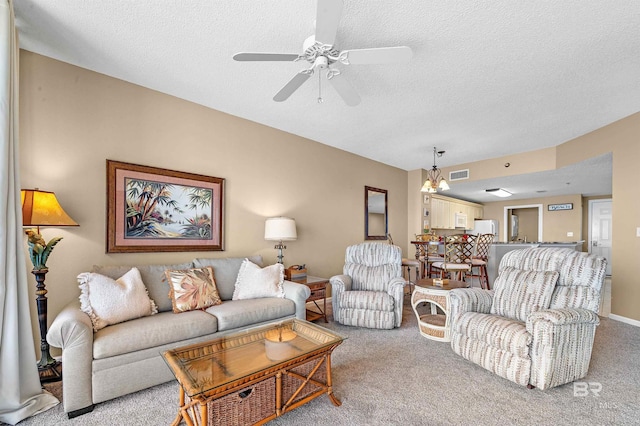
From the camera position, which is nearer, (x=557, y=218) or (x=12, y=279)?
(x=12, y=279)

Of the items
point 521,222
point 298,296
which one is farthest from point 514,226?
point 298,296

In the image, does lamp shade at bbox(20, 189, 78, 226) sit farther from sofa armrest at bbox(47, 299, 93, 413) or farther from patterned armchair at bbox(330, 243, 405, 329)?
patterned armchair at bbox(330, 243, 405, 329)

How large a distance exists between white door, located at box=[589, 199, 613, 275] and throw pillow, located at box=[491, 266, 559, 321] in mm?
7528

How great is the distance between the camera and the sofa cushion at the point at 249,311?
8.45 feet

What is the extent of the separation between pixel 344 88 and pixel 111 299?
241 centimetres

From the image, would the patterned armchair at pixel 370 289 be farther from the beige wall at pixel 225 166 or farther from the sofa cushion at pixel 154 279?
the sofa cushion at pixel 154 279

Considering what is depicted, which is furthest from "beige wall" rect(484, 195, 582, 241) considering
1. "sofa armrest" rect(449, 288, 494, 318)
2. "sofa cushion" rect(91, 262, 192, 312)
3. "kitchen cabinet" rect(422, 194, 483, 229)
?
"sofa cushion" rect(91, 262, 192, 312)

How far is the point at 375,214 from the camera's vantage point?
5727 mm

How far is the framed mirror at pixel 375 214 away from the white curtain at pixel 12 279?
4523mm

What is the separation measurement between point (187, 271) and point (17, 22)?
2226 mm

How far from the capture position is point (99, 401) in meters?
1.98

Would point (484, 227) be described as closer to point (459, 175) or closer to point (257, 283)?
point (459, 175)

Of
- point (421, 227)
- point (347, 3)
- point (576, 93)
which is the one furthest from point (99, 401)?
point (421, 227)

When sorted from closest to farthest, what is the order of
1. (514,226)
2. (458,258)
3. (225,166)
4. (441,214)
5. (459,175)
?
(225,166), (458,258), (459,175), (441,214), (514,226)
